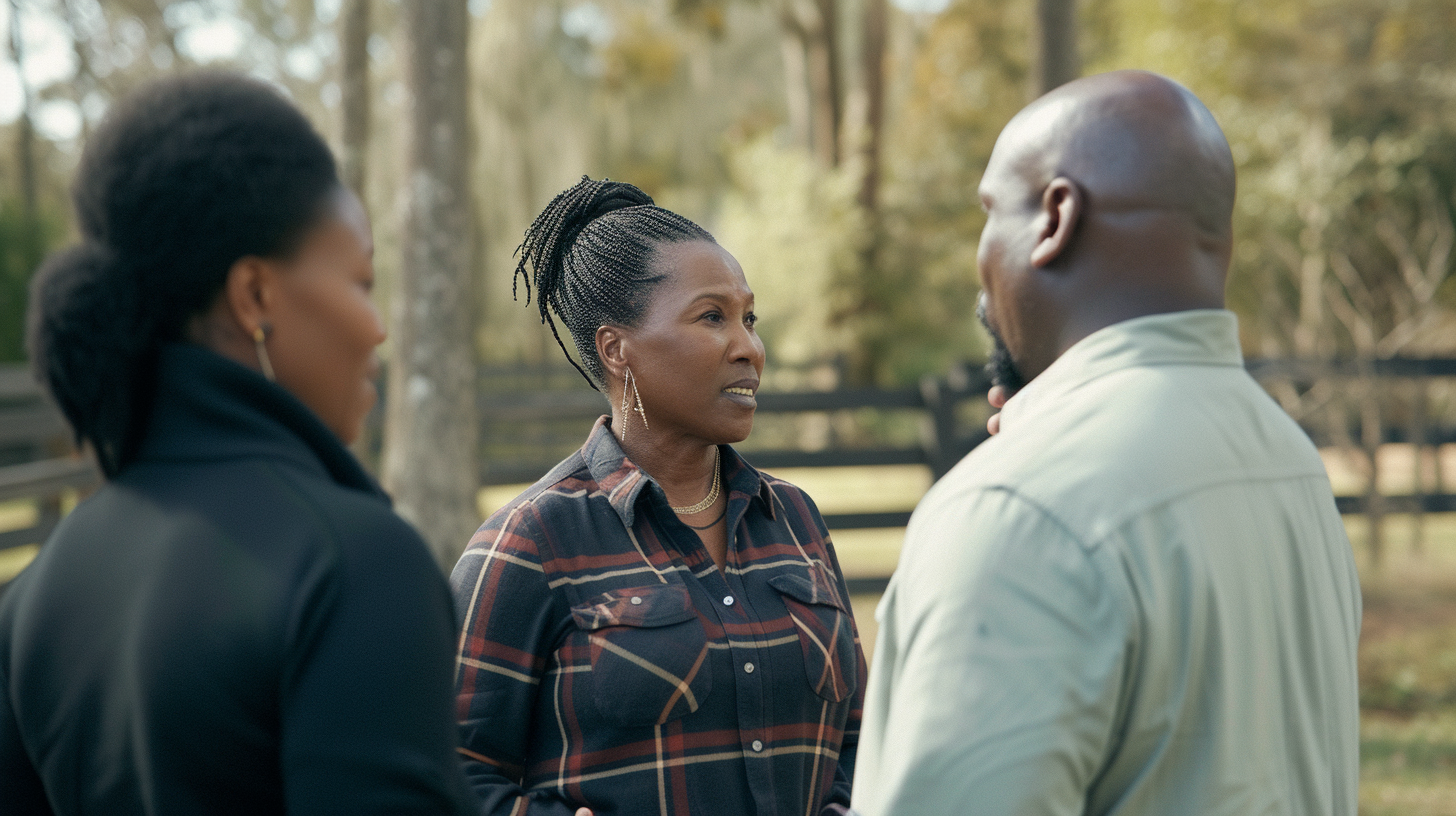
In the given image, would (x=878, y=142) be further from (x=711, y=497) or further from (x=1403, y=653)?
(x=711, y=497)

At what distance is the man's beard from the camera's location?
5.04ft

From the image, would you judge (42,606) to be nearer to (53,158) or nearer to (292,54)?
(292,54)

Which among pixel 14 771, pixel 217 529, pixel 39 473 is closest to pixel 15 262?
pixel 39 473

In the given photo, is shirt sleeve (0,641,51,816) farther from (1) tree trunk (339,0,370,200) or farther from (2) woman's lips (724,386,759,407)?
(1) tree trunk (339,0,370,200)

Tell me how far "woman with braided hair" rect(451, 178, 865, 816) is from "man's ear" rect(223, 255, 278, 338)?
937 mm

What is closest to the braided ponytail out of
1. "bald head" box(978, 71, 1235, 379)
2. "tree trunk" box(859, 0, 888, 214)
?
"bald head" box(978, 71, 1235, 379)

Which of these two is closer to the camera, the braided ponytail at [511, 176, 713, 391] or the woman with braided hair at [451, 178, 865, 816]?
the woman with braided hair at [451, 178, 865, 816]

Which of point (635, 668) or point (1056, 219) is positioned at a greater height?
point (1056, 219)

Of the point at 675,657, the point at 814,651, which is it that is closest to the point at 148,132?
the point at 675,657

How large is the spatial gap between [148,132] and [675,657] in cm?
125

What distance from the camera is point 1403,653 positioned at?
6859mm

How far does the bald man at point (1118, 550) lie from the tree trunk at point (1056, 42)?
6.16m

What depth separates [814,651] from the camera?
2.25 meters

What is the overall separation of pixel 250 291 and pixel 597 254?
51.8 inches
